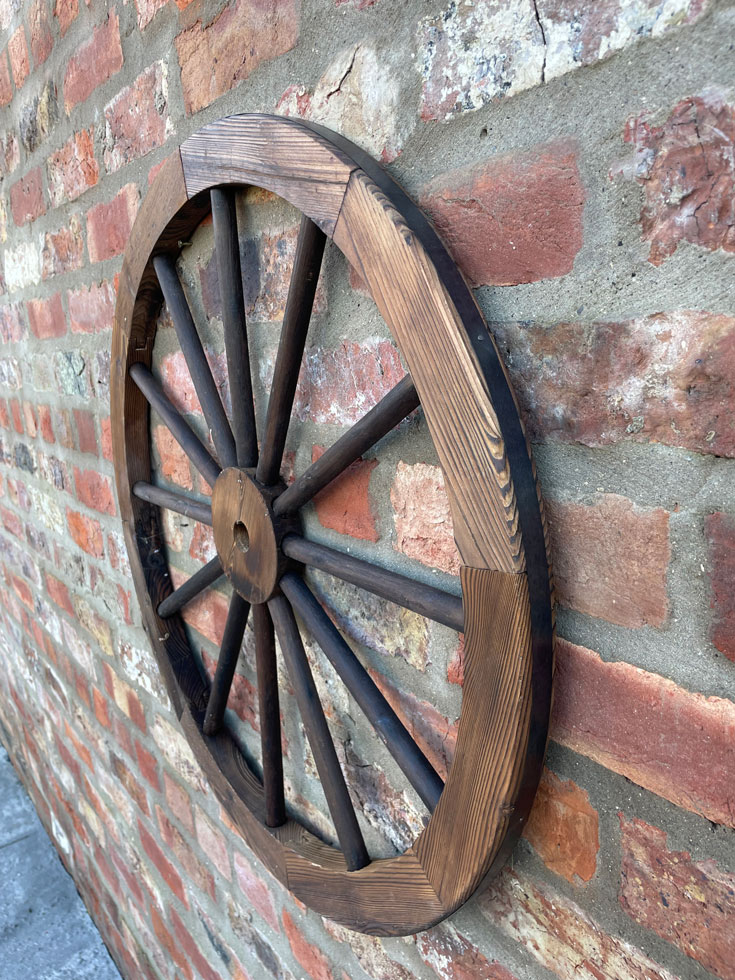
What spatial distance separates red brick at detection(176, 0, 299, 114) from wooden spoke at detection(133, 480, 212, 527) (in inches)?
21.1

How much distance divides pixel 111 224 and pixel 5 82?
59 centimetres

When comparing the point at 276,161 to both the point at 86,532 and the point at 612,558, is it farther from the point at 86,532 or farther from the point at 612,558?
the point at 86,532

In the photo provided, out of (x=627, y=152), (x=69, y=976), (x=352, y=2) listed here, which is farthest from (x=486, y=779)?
(x=69, y=976)

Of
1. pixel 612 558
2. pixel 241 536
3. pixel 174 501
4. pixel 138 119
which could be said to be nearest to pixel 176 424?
pixel 174 501

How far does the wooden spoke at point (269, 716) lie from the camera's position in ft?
2.86

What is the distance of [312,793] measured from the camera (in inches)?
37.3

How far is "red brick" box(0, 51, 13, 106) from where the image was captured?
1382mm

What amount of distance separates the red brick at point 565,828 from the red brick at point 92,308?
3.38ft

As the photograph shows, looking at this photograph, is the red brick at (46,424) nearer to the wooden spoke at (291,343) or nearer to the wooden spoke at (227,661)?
the wooden spoke at (227,661)

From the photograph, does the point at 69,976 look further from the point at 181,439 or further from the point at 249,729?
the point at 181,439

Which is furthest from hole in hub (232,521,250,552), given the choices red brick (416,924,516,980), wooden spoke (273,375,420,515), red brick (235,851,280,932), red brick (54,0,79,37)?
red brick (54,0,79,37)

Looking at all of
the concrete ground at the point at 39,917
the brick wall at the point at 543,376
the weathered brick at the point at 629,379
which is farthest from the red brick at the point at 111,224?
the concrete ground at the point at 39,917

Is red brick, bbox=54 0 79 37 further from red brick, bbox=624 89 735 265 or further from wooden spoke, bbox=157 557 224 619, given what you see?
red brick, bbox=624 89 735 265

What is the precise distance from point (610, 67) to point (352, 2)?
30cm
